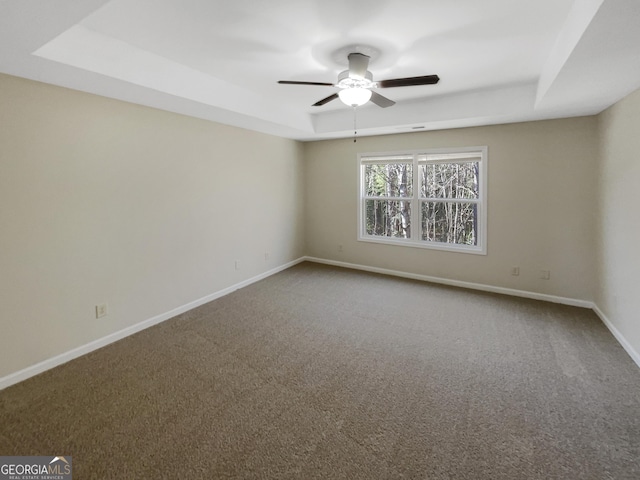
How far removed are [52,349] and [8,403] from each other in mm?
501

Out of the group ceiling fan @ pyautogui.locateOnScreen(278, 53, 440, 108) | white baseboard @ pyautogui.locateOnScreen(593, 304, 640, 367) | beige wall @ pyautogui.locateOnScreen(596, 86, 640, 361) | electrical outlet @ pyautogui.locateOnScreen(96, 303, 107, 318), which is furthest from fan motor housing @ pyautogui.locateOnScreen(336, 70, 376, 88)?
white baseboard @ pyautogui.locateOnScreen(593, 304, 640, 367)

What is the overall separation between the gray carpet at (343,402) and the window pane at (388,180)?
2.36 meters

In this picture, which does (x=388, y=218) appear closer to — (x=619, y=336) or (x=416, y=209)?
(x=416, y=209)

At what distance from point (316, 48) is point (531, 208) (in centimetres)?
334

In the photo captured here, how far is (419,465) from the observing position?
1651mm

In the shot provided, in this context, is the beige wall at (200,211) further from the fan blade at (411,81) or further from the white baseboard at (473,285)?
the fan blade at (411,81)

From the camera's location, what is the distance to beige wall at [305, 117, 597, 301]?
370 centimetres

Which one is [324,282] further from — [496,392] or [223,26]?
[223,26]

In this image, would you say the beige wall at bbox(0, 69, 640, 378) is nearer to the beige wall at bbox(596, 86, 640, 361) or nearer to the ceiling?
the beige wall at bbox(596, 86, 640, 361)

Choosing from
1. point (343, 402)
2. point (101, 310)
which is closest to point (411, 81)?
point (343, 402)

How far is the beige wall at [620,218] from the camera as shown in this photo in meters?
2.65

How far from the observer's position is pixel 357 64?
2.47m

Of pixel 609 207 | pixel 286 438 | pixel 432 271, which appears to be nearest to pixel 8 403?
pixel 286 438

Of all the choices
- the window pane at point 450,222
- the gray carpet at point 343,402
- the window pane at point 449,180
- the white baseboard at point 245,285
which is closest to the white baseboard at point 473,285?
the white baseboard at point 245,285
